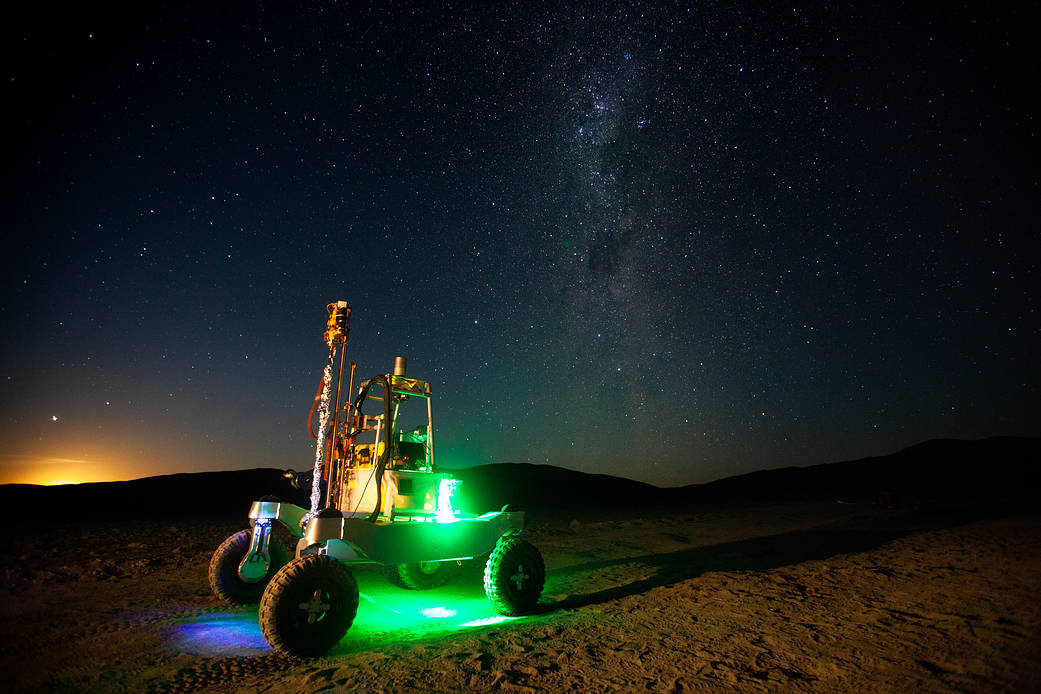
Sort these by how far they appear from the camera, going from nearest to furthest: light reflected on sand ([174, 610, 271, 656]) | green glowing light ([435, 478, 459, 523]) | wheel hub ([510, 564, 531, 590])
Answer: light reflected on sand ([174, 610, 271, 656]) → wheel hub ([510, 564, 531, 590]) → green glowing light ([435, 478, 459, 523])

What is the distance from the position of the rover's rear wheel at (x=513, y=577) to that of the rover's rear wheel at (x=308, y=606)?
2082 mm

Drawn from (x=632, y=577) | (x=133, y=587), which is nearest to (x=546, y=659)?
(x=632, y=577)

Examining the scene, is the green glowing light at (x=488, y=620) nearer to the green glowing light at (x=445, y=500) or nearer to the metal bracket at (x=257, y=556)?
the green glowing light at (x=445, y=500)

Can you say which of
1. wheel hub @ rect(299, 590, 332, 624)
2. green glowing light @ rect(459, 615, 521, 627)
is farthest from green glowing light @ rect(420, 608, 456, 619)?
wheel hub @ rect(299, 590, 332, 624)

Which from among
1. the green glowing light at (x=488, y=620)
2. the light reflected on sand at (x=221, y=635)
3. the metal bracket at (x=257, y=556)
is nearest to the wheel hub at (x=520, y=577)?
the green glowing light at (x=488, y=620)

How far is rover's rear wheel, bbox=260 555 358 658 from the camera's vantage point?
568cm

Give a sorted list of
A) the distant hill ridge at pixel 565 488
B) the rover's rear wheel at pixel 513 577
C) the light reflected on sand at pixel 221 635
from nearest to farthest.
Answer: the light reflected on sand at pixel 221 635
the rover's rear wheel at pixel 513 577
the distant hill ridge at pixel 565 488

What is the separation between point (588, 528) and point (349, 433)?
598 inches

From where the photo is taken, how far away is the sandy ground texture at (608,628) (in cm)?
519

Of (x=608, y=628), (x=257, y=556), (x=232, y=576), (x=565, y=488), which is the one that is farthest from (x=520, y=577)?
(x=565, y=488)

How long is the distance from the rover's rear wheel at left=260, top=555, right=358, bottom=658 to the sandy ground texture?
23 cm

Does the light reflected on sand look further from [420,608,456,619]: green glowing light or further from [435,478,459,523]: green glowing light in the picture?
[435,478,459,523]: green glowing light

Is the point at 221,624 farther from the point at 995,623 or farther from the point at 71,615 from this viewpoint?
the point at 995,623

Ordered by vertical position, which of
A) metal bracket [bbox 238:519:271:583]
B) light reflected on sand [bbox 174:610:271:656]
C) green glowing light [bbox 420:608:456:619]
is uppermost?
metal bracket [bbox 238:519:271:583]
